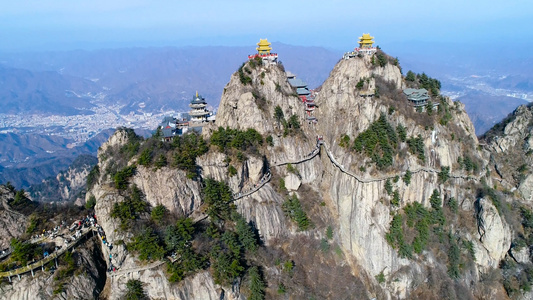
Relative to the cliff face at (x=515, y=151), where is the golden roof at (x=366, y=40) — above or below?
above

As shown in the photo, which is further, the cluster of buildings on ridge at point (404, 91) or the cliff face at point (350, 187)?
the cluster of buildings on ridge at point (404, 91)

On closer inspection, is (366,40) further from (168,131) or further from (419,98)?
(168,131)

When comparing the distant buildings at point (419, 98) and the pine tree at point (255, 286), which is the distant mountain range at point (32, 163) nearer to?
the pine tree at point (255, 286)

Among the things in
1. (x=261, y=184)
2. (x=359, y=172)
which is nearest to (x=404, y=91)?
(x=359, y=172)

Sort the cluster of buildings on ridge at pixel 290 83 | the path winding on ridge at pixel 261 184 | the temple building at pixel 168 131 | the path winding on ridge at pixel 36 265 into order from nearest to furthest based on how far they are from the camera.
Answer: the path winding on ridge at pixel 36 265 → the path winding on ridge at pixel 261 184 → the temple building at pixel 168 131 → the cluster of buildings on ridge at pixel 290 83

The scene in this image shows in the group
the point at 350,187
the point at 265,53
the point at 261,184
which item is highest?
the point at 265,53

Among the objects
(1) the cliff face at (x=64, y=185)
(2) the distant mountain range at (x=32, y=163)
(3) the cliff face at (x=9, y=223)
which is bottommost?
(2) the distant mountain range at (x=32, y=163)

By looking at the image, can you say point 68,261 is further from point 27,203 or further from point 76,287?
point 27,203

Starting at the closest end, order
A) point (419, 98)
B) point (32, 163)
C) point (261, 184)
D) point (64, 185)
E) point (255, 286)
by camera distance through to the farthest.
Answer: point (255, 286)
point (261, 184)
point (419, 98)
point (64, 185)
point (32, 163)

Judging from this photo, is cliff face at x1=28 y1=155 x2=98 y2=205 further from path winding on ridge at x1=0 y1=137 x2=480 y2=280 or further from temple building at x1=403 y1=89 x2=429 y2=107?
temple building at x1=403 y1=89 x2=429 y2=107

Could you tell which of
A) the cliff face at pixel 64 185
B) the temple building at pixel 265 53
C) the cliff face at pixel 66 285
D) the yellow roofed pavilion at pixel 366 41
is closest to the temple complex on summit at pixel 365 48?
the yellow roofed pavilion at pixel 366 41

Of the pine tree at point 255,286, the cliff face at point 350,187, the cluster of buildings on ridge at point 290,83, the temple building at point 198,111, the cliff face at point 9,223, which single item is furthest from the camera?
the temple building at point 198,111

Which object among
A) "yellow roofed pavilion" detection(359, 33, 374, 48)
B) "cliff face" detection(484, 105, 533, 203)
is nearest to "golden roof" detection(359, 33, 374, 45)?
"yellow roofed pavilion" detection(359, 33, 374, 48)

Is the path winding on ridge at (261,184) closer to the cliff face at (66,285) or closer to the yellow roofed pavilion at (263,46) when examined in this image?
the cliff face at (66,285)
